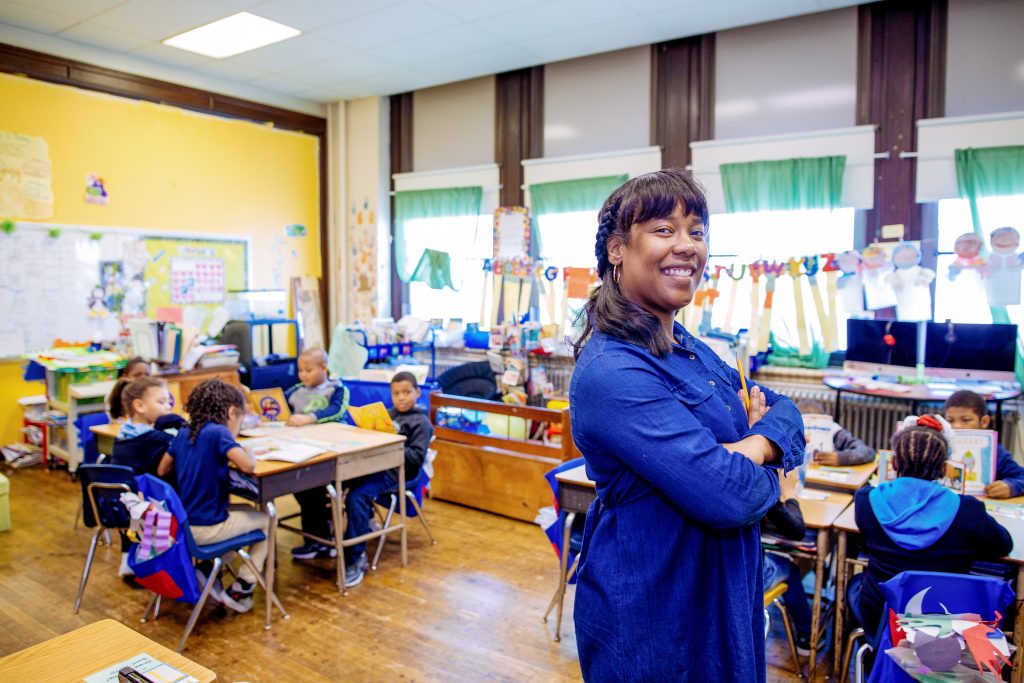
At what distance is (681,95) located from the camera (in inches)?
225

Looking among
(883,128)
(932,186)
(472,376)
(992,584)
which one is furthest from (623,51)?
(992,584)

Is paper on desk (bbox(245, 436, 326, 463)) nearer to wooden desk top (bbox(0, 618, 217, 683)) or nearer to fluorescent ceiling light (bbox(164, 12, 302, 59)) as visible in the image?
wooden desk top (bbox(0, 618, 217, 683))

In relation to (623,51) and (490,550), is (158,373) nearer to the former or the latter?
(490,550)

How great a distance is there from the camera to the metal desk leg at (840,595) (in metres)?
2.64

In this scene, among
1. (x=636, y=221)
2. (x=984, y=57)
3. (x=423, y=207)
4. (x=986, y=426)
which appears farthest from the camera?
(x=423, y=207)

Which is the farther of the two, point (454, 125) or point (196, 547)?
point (454, 125)

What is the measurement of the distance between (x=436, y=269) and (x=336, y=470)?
320 cm

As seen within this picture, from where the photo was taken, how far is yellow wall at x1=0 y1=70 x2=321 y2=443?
224 inches

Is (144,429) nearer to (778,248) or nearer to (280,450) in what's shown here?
(280,450)

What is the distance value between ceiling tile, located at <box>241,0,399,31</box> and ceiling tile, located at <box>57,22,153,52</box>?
1.32 meters

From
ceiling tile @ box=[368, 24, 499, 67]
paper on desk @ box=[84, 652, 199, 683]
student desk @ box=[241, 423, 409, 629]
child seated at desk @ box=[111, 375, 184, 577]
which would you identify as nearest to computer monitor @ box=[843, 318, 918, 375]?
student desk @ box=[241, 423, 409, 629]

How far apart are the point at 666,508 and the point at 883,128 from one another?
4.79m

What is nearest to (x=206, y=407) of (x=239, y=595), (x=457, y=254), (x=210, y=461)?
(x=210, y=461)

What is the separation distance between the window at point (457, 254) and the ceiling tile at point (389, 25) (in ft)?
6.03
